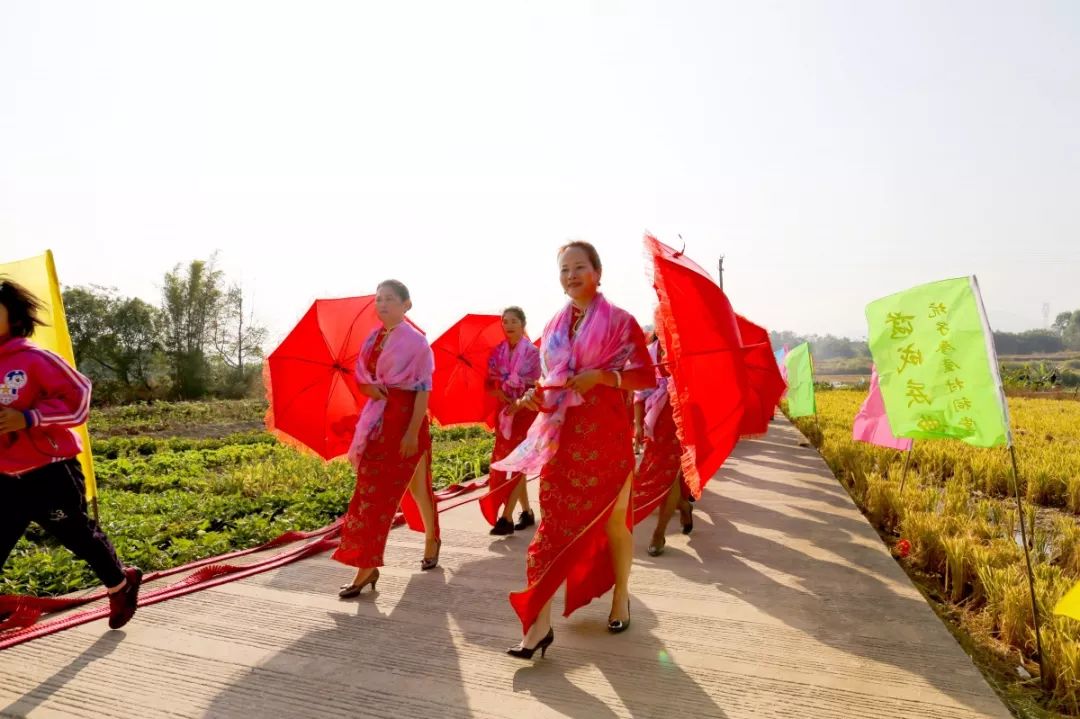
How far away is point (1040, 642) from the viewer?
8.87ft

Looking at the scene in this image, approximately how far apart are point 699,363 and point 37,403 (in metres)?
3.02

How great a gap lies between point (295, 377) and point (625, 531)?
2.63 m

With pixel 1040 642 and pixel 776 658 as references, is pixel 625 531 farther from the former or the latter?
pixel 1040 642

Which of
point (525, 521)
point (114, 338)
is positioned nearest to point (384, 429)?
point (525, 521)

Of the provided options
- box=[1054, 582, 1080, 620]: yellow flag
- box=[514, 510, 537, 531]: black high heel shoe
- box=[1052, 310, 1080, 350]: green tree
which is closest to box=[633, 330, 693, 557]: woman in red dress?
box=[514, 510, 537, 531]: black high heel shoe

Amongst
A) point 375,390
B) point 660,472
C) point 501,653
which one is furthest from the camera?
point 660,472

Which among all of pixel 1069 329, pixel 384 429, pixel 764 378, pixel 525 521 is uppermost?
pixel 1069 329

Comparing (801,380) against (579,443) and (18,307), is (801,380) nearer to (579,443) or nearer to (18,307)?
(579,443)

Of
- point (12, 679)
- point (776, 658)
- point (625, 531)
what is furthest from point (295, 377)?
point (776, 658)

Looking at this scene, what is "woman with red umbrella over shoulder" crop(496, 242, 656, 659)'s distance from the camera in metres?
2.97

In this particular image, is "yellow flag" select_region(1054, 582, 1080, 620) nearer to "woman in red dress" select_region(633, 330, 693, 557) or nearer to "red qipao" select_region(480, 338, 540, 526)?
"woman in red dress" select_region(633, 330, 693, 557)

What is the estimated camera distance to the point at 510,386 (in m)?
5.24

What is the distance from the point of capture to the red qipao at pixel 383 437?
3.71m

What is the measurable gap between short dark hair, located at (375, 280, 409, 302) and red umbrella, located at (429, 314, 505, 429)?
205 centimetres
